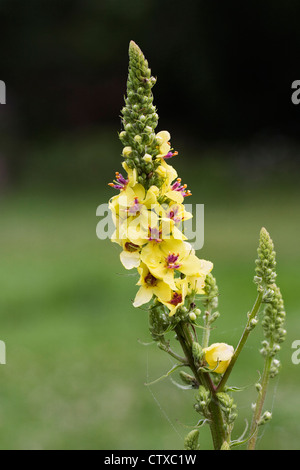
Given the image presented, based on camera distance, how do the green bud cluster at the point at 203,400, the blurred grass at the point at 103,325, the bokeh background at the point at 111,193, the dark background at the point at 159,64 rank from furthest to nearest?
the dark background at the point at 159,64 → the bokeh background at the point at 111,193 → the blurred grass at the point at 103,325 → the green bud cluster at the point at 203,400

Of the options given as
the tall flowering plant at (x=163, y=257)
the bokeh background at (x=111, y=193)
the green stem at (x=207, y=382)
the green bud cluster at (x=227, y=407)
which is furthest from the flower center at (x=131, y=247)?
the bokeh background at (x=111, y=193)

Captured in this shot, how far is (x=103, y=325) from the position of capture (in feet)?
16.4

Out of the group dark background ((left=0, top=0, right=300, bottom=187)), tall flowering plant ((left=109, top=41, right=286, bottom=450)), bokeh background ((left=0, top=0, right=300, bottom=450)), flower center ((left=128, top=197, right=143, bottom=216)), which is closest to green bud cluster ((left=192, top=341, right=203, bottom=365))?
tall flowering plant ((left=109, top=41, right=286, bottom=450))

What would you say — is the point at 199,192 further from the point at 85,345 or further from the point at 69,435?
the point at 69,435

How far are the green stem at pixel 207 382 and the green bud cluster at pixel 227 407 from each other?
0.01 m

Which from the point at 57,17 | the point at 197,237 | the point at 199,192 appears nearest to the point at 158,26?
the point at 57,17

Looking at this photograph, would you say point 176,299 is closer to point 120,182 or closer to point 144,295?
point 144,295

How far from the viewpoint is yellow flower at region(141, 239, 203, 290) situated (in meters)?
1.02

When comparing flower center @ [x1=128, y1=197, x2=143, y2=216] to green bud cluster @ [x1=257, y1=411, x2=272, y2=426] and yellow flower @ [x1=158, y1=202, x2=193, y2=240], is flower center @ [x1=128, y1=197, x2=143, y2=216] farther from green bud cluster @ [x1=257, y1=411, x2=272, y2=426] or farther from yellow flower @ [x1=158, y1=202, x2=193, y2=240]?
green bud cluster @ [x1=257, y1=411, x2=272, y2=426]

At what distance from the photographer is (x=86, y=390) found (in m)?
3.75

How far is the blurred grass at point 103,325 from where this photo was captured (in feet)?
10.8

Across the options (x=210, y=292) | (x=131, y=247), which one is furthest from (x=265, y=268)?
(x=131, y=247)

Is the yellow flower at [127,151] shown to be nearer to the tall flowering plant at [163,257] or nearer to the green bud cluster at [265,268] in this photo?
the tall flowering plant at [163,257]

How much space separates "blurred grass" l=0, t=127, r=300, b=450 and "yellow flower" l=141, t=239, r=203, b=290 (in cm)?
20
